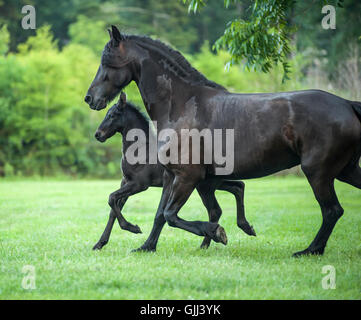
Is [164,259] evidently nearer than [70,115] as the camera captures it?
Yes

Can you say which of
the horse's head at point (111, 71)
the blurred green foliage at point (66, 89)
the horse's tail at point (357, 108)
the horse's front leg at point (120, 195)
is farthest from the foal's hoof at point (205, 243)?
the blurred green foliage at point (66, 89)

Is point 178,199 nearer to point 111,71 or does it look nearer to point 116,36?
point 111,71

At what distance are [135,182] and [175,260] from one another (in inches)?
60.1

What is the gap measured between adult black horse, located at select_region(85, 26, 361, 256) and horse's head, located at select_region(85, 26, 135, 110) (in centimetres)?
1

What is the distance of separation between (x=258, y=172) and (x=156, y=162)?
5.86 feet

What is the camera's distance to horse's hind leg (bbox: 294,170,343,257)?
18.9 feet

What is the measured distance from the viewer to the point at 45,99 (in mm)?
28500

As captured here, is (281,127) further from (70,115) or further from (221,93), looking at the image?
(70,115)

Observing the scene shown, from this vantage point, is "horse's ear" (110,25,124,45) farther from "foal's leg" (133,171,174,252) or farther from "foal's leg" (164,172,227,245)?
"foal's leg" (164,172,227,245)

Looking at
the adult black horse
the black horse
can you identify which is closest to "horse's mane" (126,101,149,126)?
the black horse

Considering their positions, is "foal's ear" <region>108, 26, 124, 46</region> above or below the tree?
below

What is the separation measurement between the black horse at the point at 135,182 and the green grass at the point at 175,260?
1.09 feet

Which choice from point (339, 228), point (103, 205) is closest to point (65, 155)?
point (103, 205)
